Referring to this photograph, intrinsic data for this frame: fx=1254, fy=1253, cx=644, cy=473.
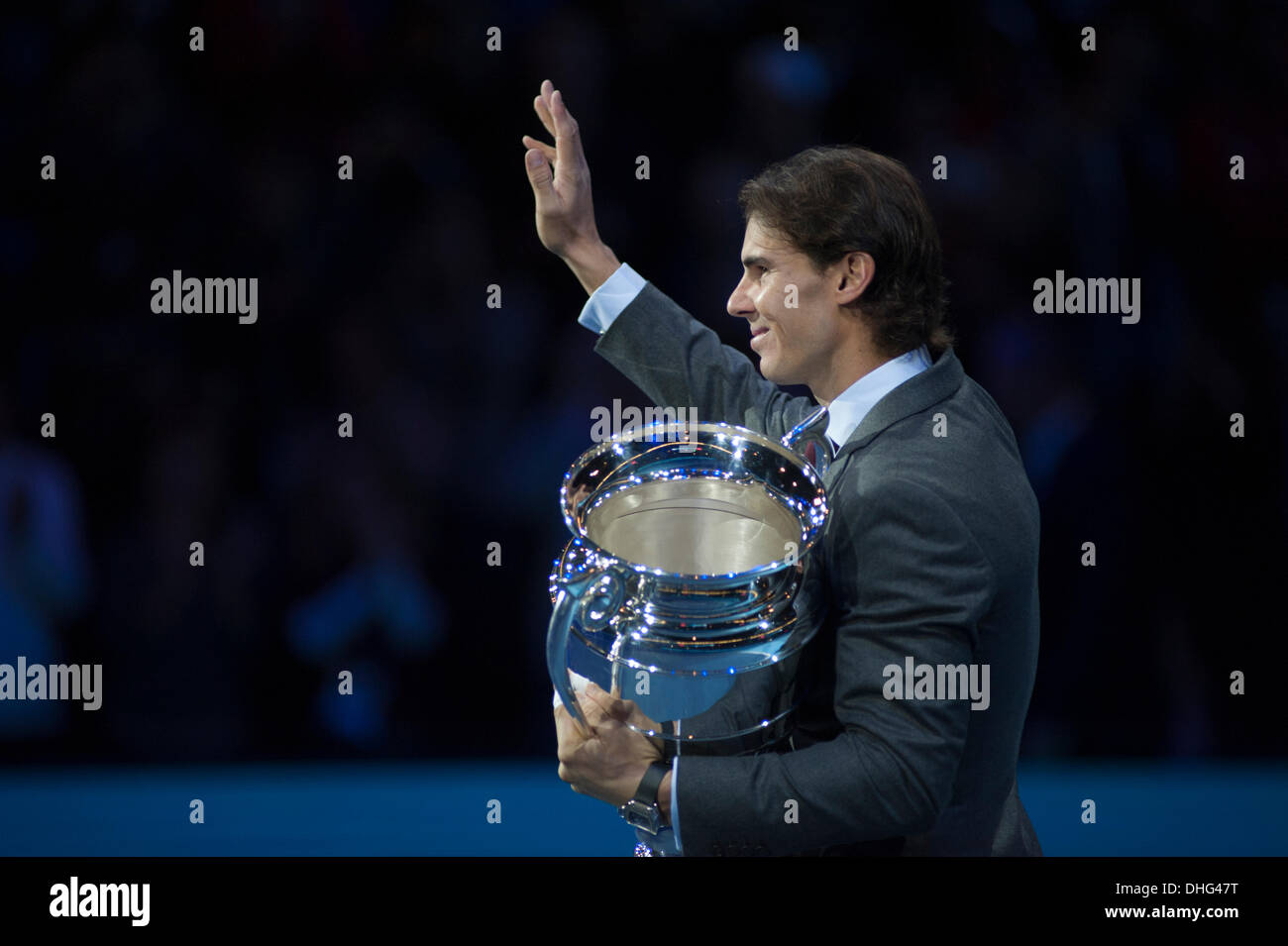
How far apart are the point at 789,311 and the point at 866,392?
167 mm

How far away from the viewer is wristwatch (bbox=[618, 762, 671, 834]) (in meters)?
1.60

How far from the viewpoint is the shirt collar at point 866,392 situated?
1.82m

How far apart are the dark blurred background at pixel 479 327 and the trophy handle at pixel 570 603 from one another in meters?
1.81

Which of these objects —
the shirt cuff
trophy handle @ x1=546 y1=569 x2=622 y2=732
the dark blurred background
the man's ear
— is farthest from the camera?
the dark blurred background

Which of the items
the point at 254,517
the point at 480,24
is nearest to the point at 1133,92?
the point at 480,24

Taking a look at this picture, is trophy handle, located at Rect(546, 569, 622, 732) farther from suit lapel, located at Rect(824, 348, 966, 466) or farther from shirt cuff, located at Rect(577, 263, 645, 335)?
shirt cuff, located at Rect(577, 263, 645, 335)

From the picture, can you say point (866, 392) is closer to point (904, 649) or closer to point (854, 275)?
point (854, 275)

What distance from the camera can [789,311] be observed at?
1.87 metres

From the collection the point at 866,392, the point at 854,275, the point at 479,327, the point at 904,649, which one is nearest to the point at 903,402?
the point at 866,392

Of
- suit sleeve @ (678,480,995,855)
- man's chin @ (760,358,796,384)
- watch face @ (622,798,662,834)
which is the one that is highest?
man's chin @ (760,358,796,384)

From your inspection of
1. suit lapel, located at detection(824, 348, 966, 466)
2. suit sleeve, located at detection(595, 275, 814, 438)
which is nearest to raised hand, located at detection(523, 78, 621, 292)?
suit sleeve, located at detection(595, 275, 814, 438)

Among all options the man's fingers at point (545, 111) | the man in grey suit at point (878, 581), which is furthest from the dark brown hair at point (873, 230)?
the man's fingers at point (545, 111)

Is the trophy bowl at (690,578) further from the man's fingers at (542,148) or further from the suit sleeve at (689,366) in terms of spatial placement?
the man's fingers at (542,148)

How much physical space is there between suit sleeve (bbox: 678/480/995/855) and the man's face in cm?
34
